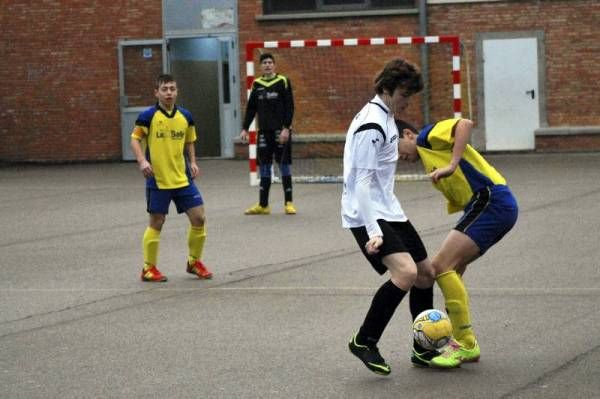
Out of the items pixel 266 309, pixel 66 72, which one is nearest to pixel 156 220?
pixel 266 309

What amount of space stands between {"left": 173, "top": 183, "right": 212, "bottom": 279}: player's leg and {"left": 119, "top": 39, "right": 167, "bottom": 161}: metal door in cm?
1741

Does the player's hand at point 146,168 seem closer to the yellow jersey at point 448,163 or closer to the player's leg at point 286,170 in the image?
the yellow jersey at point 448,163

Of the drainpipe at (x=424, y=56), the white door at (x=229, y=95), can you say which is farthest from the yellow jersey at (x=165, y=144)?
the white door at (x=229, y=95)

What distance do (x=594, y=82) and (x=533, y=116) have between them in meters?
1.32

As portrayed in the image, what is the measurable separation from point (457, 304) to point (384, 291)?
1.80ft

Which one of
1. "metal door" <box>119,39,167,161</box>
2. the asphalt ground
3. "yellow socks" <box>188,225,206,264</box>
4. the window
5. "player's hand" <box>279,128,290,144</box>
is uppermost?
the window

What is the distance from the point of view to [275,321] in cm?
977

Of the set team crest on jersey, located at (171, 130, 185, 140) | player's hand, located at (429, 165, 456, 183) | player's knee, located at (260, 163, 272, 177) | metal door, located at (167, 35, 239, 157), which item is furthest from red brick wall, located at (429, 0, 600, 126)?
player's hand, located at (429, 165, 456, 183)

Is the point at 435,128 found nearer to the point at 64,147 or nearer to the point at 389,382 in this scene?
the point at 389,382

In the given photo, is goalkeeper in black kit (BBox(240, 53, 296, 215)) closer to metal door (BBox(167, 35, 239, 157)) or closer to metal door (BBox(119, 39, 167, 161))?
metal door (BBox(167, 35, 239, 157))

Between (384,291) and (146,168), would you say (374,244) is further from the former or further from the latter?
(146,168)

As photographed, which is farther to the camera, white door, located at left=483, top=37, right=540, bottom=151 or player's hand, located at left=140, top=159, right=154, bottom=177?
white door, located at left=483, top=37, right=540, bottom=151

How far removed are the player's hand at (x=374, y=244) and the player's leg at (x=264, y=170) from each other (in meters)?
9.84

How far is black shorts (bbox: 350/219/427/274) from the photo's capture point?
7.74 meters
